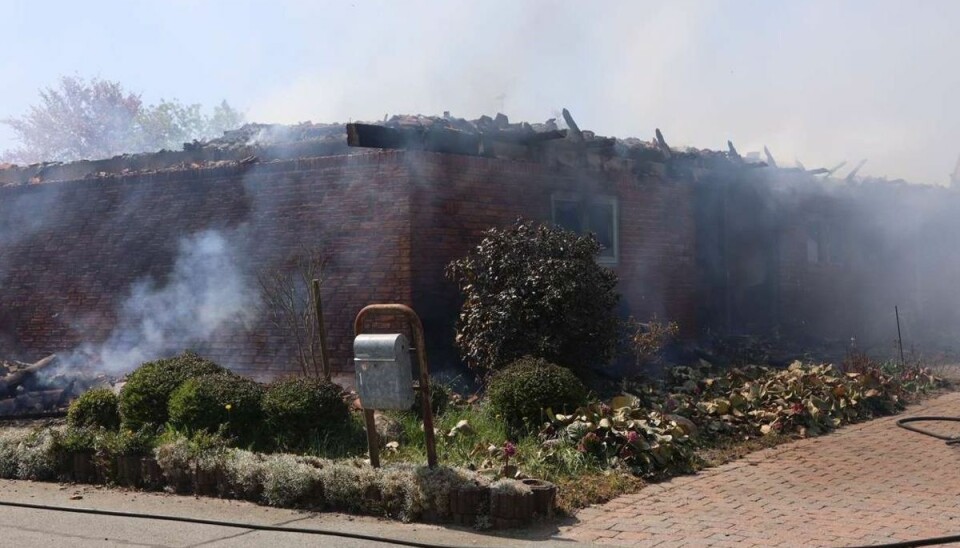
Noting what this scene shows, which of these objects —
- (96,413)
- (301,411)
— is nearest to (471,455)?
(301,411)

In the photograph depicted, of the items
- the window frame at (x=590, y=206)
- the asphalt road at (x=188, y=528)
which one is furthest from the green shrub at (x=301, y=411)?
the window frame at (x=590, y=206)

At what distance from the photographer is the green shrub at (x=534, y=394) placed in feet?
29.4

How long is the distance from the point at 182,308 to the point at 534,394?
696 centimetres

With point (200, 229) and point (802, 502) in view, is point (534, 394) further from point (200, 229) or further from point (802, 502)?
point (200, 229)

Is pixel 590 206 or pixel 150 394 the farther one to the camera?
pixel 590 206

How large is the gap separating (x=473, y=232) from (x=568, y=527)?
20.8 feet

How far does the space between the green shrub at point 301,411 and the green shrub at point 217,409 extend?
16 centimetres

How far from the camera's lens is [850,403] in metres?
10.8

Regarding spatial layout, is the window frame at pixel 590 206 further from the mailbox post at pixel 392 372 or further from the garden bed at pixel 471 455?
the mailbox post at pixel 392 372

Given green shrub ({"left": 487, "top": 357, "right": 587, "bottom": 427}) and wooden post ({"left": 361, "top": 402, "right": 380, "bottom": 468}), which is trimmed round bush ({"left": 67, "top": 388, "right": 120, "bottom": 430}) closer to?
wooden post ({"left": 361, "top": 402, "right": 380, "bottom": 468})

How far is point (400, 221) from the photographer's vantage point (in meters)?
11.9

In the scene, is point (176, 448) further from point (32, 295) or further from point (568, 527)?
point (32, 295)

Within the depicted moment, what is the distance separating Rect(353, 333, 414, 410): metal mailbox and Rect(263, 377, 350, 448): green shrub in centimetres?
156

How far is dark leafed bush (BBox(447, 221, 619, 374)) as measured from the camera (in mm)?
10633
